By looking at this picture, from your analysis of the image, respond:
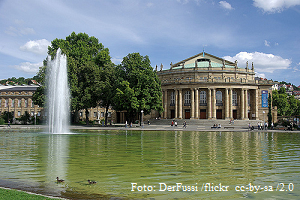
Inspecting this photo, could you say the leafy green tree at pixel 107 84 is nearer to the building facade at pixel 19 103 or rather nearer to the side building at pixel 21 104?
the side building at pixel 21 104

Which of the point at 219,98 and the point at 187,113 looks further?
the point at 187,113

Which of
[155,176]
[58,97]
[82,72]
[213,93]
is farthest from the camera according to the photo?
[213,93]

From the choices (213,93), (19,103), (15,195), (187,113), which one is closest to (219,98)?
(213,93)

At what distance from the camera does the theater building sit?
7994cm

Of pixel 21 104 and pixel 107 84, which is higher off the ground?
pixel 107 84

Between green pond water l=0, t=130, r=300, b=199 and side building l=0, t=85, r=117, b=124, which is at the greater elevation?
side building l=0, t=85, r=117, b=124

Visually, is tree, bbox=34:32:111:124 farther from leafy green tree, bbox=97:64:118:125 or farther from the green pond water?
the green pond water

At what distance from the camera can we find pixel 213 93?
79.9 metres

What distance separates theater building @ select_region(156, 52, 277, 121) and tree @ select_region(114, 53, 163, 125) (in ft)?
66.7

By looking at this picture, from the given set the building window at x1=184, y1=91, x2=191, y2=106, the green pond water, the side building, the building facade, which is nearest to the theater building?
the building window at x1=184, y1=91, x2=191, y2=106

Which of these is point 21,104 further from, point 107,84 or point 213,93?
point 213,93

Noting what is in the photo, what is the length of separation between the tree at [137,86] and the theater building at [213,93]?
800 inches

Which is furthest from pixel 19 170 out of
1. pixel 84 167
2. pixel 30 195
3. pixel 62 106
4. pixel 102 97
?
pixel 102 97

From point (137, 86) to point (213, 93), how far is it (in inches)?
1182
